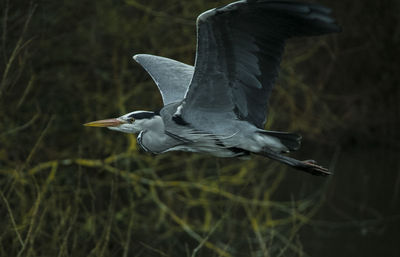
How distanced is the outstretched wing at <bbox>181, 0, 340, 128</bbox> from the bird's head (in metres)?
0.18

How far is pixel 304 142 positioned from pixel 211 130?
5.59 meters

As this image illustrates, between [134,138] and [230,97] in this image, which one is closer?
[230,97]

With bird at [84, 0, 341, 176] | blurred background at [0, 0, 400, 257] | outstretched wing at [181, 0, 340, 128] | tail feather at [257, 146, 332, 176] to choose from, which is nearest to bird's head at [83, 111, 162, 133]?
bird at [84, 0, 341, 176]

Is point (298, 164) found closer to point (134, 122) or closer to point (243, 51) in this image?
point (243, 51)

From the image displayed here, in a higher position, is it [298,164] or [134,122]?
[134,122]

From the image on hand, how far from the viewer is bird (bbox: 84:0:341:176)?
317 centimetres

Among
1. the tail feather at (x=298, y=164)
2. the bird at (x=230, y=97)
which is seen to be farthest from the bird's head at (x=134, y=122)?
the tail feather at (x=298, y=164)

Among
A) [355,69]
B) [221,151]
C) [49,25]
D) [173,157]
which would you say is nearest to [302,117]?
[173,157]

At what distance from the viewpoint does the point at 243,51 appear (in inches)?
132

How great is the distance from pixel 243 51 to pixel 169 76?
0.91 m

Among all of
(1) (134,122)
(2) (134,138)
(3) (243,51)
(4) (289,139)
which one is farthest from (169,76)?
(2) (134,138)

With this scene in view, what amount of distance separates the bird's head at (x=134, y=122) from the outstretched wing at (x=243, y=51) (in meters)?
0.18

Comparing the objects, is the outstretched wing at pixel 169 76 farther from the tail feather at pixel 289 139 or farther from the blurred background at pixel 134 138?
the blurred background at pixel 134 138

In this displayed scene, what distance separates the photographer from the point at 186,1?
671 cm
